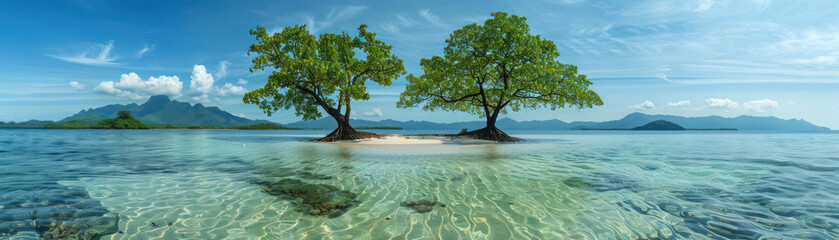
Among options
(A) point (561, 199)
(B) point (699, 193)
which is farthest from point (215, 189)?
(B) point (699, 193)

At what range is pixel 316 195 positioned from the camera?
666cm

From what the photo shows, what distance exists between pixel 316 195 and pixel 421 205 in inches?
90.9

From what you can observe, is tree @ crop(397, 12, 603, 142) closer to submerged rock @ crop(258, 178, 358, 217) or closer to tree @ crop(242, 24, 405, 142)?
tree @ crop(242, 24, 405, 142)

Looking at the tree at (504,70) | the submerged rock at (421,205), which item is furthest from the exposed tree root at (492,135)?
the submerged rock at (421,205)

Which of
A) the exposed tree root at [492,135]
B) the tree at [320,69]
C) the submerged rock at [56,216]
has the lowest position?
the submerged rock at [56,216]

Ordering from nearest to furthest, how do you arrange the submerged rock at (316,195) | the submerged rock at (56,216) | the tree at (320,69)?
the submerged rock at (56,216), the submerged rock at (316,195), the tree at (320,69)

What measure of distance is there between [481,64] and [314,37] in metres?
15.7

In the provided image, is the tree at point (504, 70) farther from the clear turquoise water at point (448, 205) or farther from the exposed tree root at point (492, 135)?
the clear turquoise water at point (448, 205)

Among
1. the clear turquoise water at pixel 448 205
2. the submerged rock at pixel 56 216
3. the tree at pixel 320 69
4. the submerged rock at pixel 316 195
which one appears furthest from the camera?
the tree at pixel 320 69

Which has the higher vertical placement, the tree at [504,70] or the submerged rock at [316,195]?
the tree at [504,70]

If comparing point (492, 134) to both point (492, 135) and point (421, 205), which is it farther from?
point (421, 205)

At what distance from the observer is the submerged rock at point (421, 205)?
561cm

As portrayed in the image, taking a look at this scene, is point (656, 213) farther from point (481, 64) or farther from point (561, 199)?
point (481, 64)

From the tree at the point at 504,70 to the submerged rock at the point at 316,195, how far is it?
23429 millimetres
